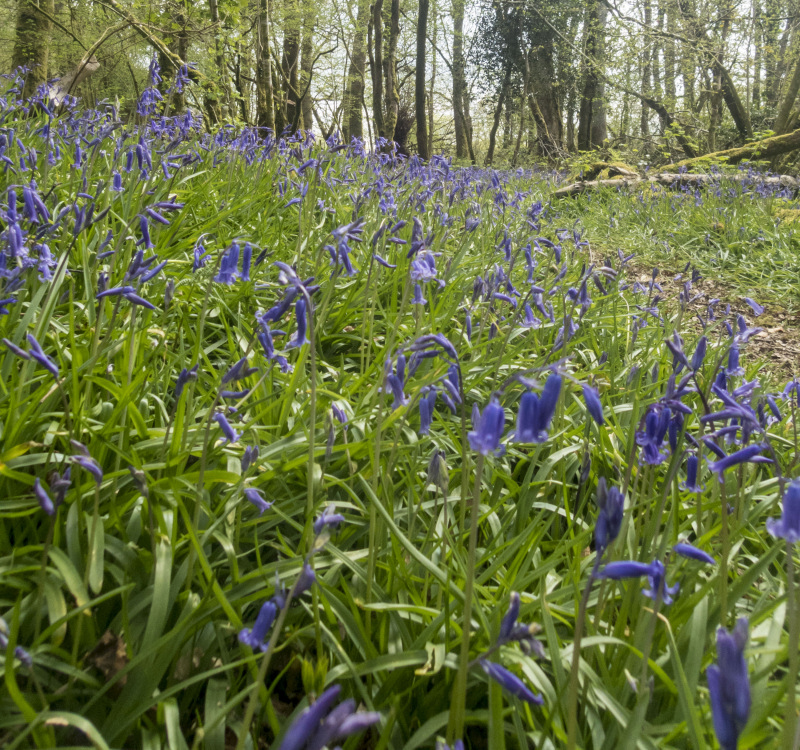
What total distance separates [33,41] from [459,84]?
2219 cm

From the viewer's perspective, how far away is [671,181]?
38.4 feet

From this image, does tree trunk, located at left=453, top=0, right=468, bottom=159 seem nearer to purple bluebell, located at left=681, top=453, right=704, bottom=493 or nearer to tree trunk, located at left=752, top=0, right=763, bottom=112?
tree trunk, located at left=752, top=0, right=763, bottom=112

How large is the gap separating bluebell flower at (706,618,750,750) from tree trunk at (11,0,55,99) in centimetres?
1079

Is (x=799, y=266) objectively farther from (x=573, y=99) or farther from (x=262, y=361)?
(x=573, y=99)

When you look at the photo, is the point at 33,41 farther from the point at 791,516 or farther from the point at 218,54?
the point at 791,516

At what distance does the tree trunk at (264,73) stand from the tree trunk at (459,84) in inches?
680

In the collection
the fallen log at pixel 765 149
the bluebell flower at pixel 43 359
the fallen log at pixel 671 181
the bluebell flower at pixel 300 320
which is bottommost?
the bluebell flower at pixel 43 359

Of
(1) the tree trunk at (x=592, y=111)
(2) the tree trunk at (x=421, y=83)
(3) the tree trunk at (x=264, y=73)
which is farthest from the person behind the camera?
(1) the tree trunk at (x=592, y=111)

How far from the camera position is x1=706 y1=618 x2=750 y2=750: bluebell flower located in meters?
0.63

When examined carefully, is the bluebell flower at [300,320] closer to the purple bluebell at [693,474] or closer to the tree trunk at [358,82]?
the purple bluebell at [693,474]

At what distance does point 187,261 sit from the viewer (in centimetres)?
332

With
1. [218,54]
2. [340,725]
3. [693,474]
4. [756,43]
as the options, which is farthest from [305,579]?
[756,43]

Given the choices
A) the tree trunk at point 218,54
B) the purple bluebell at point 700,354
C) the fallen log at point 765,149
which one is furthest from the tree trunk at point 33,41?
the fallen log at point 765,149

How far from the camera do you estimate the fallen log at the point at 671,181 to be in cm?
1048
